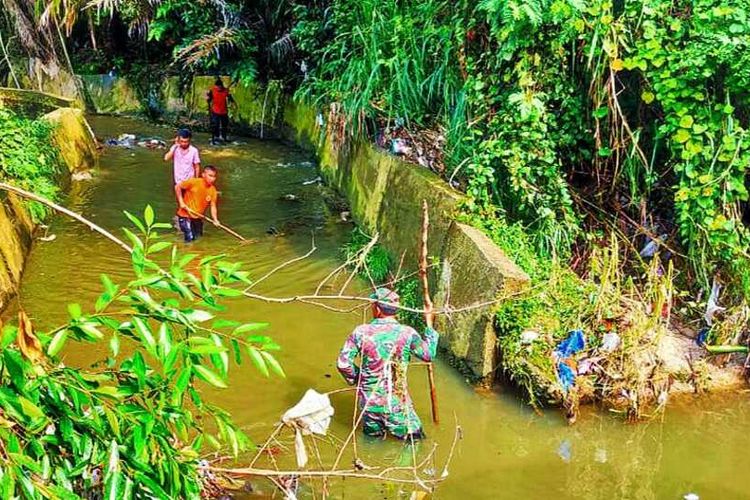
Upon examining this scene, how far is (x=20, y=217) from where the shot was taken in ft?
29.2

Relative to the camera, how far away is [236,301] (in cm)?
775

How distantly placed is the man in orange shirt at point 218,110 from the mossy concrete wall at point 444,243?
5552mm

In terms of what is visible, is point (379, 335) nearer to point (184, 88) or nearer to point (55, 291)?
point (55, 291)

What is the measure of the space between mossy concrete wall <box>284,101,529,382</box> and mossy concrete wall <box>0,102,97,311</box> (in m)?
3.78

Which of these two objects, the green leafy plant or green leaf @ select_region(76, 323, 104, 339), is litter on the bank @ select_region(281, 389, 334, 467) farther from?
green leaf @ select_region(76, 323, 104, 339)

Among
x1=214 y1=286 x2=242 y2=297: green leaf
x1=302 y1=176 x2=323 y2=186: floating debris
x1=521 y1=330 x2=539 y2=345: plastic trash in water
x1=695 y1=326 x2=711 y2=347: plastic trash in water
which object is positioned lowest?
x1=302 y1=176 x2=323 y2=186: floating debris

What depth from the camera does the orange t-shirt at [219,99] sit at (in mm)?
15219

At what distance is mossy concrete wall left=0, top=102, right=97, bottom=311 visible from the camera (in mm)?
7677

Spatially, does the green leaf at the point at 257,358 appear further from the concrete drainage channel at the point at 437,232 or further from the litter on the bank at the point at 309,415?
the concrete drainage channel at the point at 437,232

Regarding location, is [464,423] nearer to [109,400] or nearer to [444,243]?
[444,243]

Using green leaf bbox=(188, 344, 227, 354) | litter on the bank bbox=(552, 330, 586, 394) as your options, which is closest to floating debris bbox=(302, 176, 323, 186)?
litter on the bank bbox=(552, 330, 586, 394)

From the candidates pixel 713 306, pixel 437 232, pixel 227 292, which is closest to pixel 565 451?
pixel 713 306

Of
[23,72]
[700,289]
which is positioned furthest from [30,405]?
[23,72]

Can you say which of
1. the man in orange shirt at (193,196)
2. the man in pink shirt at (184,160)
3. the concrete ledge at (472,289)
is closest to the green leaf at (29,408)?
the concrete ledge at (472,289)
